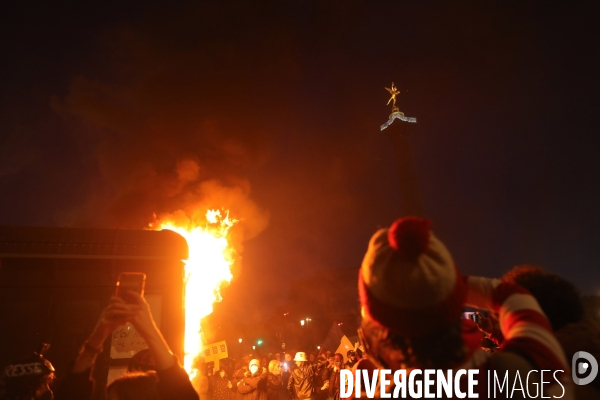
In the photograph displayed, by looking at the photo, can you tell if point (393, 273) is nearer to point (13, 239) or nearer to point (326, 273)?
point (13, 239)

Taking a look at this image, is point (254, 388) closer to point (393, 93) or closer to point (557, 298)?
point (557, 298)

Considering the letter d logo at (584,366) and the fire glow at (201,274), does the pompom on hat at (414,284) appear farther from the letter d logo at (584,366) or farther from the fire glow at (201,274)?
the fire glow at (201,274)

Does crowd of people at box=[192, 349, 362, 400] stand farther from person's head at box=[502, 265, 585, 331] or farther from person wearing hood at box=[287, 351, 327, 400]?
person's head at box=[502, 265, 585, 331]

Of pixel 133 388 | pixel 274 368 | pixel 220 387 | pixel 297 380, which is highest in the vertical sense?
pixel 133 388

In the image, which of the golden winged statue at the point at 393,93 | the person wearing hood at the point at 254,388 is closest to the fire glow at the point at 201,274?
the person wearing hood at the point at 254,388

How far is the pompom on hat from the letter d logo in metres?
1.34

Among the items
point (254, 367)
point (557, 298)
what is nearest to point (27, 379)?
point (557, 298)

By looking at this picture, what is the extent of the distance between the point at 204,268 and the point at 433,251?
11.6 m

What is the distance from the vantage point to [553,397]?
4.99ft

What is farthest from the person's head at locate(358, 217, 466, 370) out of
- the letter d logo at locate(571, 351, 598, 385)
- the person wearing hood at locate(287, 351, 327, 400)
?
the person wearing hood at locate(287, 351, 327, 400)

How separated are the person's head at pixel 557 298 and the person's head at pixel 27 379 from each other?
3861 millimetres

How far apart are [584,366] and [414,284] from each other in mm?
1672

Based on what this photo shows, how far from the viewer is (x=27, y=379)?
3000mm

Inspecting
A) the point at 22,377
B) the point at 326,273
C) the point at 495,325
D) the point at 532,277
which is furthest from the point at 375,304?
the point at 326,273
